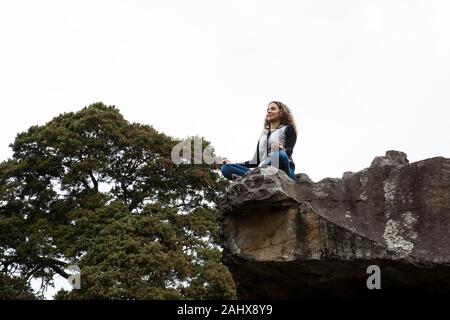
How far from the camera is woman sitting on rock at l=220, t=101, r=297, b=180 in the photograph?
25.1 ft

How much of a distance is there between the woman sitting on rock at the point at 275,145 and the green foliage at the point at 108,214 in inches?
360

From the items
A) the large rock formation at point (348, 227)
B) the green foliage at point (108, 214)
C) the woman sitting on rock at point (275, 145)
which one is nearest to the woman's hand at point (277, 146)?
the woman sitting on rock at point (275, 145)

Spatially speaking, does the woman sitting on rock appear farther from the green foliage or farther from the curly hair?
the green foliage

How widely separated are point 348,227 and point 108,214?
12573 millimetres

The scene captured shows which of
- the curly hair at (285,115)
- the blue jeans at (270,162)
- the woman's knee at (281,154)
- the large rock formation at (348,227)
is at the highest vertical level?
the curly hair at (285,115)

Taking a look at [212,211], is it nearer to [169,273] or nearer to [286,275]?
[169,273]

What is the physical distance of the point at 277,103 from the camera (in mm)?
8164

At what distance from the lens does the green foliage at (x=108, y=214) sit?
57.0 feet

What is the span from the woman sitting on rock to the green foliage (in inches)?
360

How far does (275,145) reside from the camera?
25.1 feet

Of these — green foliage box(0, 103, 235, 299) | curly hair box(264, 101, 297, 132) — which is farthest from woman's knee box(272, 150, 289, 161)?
green foliage box(0, 103, 235, 299)

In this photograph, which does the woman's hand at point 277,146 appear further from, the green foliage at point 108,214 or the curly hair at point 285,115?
the green foliage at point 108,214

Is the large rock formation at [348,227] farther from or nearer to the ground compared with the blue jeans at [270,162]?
nearer to the ground
